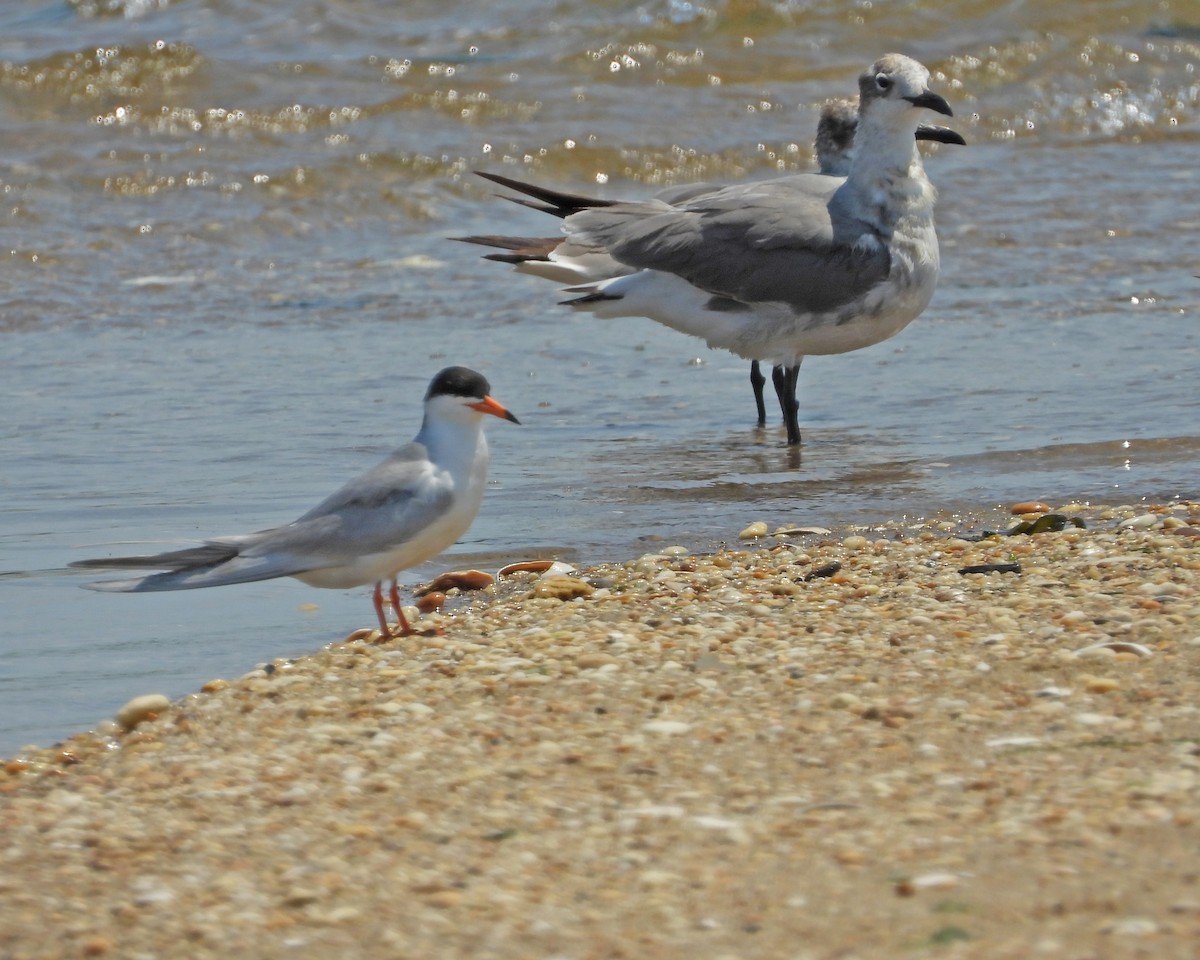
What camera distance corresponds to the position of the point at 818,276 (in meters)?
7.19

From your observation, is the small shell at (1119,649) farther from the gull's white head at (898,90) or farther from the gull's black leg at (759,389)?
the gull's white head at (898,90)

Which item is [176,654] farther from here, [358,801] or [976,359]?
[976,359]

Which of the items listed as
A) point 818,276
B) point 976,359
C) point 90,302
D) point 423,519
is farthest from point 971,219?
point 423,519

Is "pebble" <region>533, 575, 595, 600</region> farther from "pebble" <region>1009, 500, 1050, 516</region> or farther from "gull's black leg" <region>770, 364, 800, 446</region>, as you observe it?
"gull's black leg" <region>770, 364, 800, 446</region>

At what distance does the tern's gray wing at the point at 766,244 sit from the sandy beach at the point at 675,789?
8.88 ft

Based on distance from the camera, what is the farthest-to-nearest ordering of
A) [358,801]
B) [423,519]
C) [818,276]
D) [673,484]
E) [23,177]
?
[23,177]
[818,276]
[673,484]
[423,519]
[358,801]

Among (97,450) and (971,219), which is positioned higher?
(971,219)

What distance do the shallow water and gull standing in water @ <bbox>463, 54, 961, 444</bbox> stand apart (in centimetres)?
37

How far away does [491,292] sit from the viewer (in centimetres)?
954

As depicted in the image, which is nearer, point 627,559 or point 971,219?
point 627,559

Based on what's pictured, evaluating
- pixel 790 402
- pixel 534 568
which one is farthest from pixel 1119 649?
pixel 790 402

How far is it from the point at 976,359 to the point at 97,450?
143 inches

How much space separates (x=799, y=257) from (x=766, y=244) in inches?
5.7

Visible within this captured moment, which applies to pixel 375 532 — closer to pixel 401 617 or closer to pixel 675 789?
pixel 401 617
